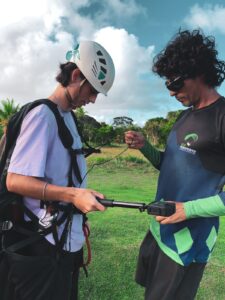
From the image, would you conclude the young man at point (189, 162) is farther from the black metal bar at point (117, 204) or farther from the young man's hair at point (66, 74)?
the young man's hair at point (66, 74)

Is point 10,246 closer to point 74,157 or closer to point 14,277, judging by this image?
point 14,277

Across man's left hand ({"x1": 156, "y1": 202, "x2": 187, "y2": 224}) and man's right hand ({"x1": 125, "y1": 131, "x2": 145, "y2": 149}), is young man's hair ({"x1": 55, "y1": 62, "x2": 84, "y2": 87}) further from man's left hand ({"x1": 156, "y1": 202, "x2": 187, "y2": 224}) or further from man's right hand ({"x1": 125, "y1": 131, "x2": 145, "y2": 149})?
man's left hand ({"x1": 156, "y1": 202, "x2": 187, "y2": 224})

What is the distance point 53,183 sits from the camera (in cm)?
196

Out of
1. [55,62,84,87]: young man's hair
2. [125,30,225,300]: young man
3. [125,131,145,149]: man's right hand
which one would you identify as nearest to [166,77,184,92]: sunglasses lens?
[125,30,225,300]: young man

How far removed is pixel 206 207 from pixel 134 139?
82 centimetres

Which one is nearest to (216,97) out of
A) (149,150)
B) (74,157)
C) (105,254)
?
(149,150)

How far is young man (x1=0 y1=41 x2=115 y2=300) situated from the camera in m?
1.83

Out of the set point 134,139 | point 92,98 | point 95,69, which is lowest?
point 134,139

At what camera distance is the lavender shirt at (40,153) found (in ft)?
6.00

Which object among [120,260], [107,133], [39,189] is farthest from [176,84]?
[120,260]

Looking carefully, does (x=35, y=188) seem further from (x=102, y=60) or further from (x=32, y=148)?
(x=102, y=60)

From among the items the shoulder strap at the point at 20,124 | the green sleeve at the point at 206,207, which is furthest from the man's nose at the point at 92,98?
the green sleeve at the point at 206,207

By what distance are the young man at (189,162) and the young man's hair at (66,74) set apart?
2.00ft

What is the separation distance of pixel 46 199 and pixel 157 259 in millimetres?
966
